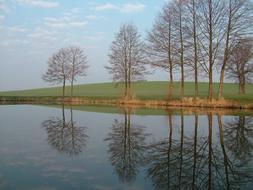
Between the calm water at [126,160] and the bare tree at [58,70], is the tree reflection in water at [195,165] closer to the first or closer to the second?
the calm water at [126,160]

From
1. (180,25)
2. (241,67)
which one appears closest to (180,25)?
(180,25)


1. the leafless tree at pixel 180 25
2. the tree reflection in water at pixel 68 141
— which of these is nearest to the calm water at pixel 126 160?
the tree reflection in water at pixel 68 141

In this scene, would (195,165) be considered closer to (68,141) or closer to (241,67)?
(68,141)

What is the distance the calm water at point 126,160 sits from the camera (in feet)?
25.6

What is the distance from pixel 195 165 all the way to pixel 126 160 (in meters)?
1.98

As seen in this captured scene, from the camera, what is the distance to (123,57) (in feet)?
170

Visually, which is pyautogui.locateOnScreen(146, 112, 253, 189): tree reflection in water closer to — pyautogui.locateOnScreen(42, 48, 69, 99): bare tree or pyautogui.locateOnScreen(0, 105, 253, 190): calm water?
pyautogui.locateOnScreen(0, 105, 253, 190): calm water

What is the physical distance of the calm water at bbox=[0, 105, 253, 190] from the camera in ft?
25.6

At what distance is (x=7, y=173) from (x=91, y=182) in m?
2.20

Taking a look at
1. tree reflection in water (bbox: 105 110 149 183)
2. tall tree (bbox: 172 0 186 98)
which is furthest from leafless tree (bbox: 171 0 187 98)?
tree reflection in water (bbox: 105 110 149 183)

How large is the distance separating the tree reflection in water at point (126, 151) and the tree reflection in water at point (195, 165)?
0.36 metres

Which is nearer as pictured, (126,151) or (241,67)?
(126,151)

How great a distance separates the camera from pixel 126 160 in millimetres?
10281

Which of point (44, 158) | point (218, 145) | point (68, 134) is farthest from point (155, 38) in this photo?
point (44, 158)
